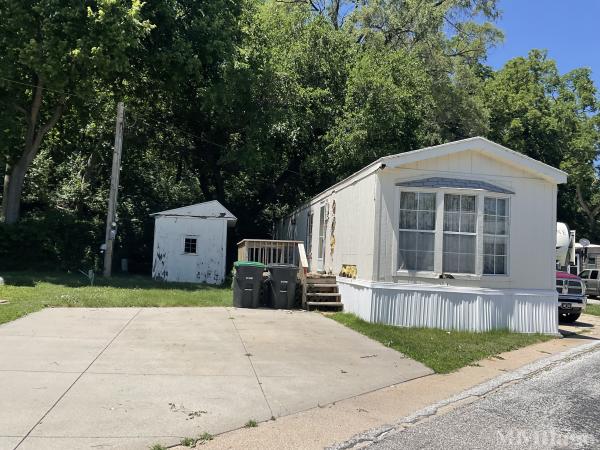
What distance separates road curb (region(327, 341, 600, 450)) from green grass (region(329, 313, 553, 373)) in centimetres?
75

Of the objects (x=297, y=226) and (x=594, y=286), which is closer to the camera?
(x=297, y=226)

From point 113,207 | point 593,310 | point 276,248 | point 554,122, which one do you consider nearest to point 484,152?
point 276,248

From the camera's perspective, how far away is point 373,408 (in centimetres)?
612

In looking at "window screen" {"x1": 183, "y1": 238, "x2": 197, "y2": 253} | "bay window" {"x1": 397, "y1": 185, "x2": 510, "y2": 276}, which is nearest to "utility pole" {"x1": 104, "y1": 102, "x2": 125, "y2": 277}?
"window screen" {"x1": 183, "y1": 238, "x2": 197, "y2": 253}

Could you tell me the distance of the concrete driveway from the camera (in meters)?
5.14

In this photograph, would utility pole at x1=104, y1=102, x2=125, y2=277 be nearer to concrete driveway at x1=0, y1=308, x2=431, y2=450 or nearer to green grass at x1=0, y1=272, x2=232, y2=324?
green grass at x1=0, y1=272, x2=232, y2=324

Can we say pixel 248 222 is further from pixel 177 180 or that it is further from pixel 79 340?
pixel 79 340

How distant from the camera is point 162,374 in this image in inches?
276

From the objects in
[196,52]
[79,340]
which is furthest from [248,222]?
[79,340]

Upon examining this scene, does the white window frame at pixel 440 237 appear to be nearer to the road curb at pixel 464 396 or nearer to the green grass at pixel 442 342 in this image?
the green grass at pixel 442 342

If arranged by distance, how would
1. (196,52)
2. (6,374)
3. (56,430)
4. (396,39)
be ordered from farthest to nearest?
1. (396,39)
2. (196,52)
3. (6,374)
4. (56,430)

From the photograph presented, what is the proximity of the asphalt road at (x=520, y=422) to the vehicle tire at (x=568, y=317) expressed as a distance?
31.1ft

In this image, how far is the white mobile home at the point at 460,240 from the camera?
Result: 38.1 feet

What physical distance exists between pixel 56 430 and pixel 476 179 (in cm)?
984
